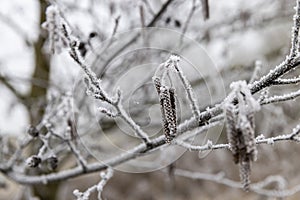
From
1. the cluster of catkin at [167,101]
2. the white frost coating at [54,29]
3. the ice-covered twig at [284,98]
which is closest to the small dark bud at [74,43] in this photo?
the cluster of catkin at [167,101]

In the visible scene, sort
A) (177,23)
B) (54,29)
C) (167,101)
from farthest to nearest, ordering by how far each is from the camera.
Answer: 1. (177,23)
2. (54,29)
3. (167,101)

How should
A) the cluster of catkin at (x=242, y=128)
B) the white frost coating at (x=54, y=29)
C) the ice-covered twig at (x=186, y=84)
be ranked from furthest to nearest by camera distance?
1. the white frost coating at (x=54, y=29)
2. the ice-covered twig at (x=186, y=84)
3. the cluster of catkin at (x=242, y=128)

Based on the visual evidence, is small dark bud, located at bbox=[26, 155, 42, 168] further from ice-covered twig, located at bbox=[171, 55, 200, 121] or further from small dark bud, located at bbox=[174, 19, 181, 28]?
small dark bud, located at bbox=[174, 19, 181, 28]

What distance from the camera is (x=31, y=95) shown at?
3262 mm

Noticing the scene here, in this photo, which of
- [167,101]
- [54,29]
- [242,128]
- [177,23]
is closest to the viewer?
[242,128]

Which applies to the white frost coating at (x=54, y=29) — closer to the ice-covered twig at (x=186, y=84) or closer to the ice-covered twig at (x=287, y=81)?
the ice-covered twig at (x=186, y=84)

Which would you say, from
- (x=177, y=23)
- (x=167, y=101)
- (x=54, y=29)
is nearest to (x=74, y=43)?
(x=167, y=101)

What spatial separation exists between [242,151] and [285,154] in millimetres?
4400

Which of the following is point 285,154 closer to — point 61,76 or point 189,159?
point 189,159

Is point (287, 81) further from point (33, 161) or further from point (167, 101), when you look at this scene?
point (33, 161)

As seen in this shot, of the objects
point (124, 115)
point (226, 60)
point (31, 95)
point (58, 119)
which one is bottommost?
point (124, 115)

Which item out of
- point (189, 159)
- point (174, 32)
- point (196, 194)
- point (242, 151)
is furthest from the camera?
point (196, 194)

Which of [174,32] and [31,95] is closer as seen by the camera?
[174,32]

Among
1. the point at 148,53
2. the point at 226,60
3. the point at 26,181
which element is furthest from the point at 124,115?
the point at 226,60
